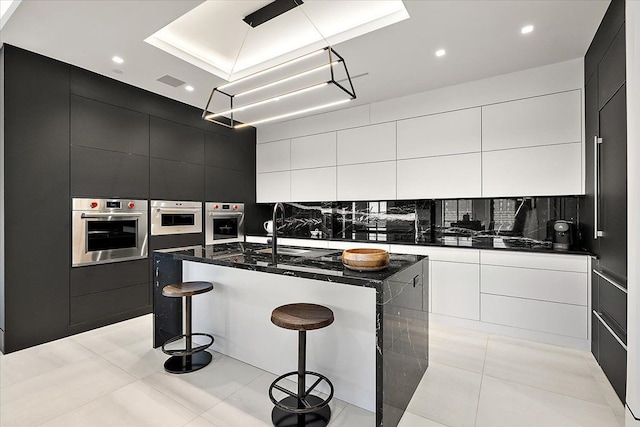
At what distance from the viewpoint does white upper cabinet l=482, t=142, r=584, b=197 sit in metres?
3.03

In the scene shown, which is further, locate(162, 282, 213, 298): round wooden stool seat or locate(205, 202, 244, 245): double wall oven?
locate(205, 202, 244, 245): double wall oven

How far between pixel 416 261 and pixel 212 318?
185 cm

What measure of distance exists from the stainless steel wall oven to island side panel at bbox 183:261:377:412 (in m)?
1.19

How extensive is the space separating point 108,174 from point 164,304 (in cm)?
162

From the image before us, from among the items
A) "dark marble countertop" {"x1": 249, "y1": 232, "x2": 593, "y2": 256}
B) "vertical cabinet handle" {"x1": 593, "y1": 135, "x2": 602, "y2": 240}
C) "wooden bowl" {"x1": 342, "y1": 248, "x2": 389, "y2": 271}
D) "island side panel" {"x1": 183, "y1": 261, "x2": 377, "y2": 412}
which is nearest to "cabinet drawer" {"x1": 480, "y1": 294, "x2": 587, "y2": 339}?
"dark marble countertop" {"x1": 249, "y1": 232, "x2": 593, "y2": 256}

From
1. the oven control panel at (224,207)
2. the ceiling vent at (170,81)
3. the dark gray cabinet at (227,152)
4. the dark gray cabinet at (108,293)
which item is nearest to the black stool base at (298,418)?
the dark gray cabinet at (108,293)

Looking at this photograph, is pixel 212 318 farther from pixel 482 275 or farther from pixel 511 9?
pixel 511 9

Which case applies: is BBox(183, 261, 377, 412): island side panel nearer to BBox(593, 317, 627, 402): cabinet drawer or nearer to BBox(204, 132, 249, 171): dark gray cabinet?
BBox(593, 317, 627, 402): cabinet drawer

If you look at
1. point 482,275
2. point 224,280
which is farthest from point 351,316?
point 482,275

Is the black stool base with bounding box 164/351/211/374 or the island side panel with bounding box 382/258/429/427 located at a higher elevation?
the island side panel with bounding box 382/258/429/427

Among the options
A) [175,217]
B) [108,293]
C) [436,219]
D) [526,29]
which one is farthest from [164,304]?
[526,29]

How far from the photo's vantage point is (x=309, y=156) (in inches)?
189

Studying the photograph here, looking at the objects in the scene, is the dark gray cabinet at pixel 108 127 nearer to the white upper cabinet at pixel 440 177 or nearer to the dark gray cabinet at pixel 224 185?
the dark gray cabinet at pixel 224 185

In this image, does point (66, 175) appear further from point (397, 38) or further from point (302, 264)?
point (397, 38)
